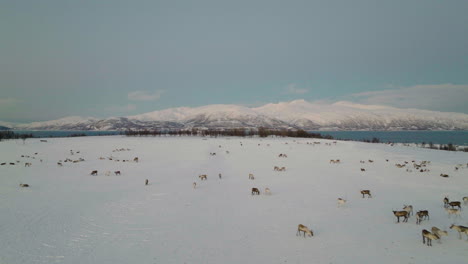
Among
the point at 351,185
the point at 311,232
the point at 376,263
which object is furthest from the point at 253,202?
the point at 351,185

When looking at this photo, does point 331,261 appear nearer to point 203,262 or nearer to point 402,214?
point 203,262

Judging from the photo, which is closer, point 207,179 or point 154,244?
point 154,244

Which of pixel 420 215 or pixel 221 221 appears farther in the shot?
pixel 221 221

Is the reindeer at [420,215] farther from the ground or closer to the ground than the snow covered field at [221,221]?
farther from the ground

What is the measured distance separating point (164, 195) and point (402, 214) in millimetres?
16106

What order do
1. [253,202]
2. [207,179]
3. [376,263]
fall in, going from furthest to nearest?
1. [207,179]
2. [253,202]
3. [376,263]

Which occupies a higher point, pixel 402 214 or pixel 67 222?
pixel 402 214

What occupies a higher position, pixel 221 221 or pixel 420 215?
pixel 420 215

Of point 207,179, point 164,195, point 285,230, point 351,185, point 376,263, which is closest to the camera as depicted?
point 376,263

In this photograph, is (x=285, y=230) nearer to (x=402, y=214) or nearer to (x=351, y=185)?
(x=402, y=214)

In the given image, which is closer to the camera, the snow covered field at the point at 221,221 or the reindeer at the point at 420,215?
the snow covered field at the point at 221,221

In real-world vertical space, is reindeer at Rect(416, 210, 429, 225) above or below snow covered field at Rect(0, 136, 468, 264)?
above

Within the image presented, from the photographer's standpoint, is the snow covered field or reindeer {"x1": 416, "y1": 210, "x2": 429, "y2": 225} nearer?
the snow covered field

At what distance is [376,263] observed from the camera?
9.23 meters
